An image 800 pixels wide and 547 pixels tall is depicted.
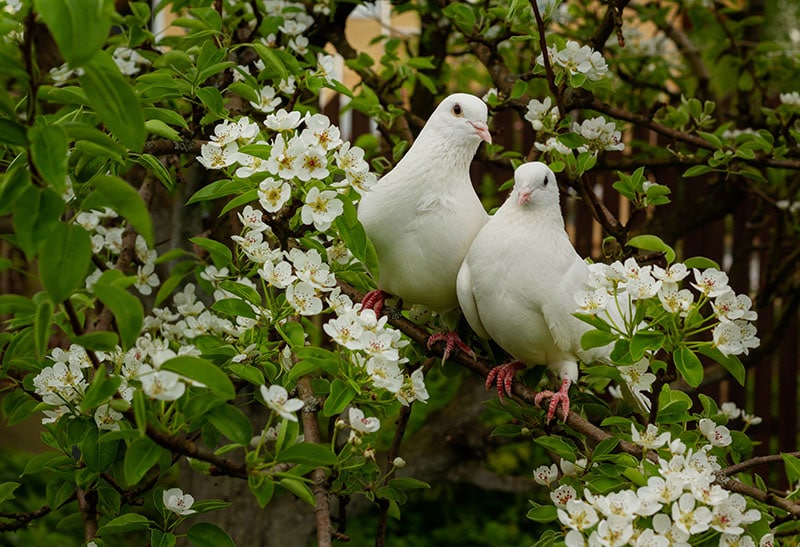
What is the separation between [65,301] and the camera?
40.7 inches

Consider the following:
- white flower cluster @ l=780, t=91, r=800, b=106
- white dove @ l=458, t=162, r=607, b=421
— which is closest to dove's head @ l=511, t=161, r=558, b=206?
white dove @ l=458, t=162, r=607, b=421

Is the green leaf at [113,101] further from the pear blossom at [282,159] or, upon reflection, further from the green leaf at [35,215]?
the pear blossom at [282,159]

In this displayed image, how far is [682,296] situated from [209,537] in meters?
0.80

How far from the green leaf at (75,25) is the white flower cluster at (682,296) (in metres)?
0.81

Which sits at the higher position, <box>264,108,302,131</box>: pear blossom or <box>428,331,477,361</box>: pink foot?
<box>264,108,302,131</box>: pear blossom

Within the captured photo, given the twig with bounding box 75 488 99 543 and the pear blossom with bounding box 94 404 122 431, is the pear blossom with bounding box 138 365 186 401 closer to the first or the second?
the pear blossom with bounding box 94 404 122 431

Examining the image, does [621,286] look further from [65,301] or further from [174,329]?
[174,329]

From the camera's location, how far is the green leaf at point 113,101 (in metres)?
1.02

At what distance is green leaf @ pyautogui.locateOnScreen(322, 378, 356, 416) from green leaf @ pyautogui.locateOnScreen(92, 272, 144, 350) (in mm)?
339

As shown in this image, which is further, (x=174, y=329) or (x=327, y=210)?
(x=174, y=329)

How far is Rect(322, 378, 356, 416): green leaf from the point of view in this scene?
1.32 m

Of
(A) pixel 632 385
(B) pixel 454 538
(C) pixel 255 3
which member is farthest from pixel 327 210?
(B) pixel 454 538

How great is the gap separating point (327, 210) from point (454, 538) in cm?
339

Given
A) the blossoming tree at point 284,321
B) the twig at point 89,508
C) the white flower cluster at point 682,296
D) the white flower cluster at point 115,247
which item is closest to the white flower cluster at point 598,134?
the blossoming tree at point 284,321
